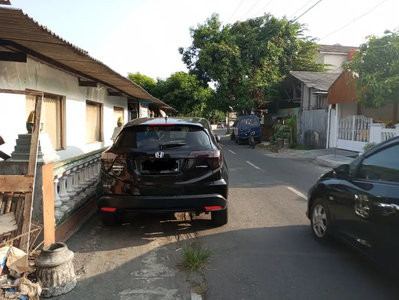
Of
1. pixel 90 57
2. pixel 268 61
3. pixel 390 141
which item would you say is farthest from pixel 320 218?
pixel 268 61

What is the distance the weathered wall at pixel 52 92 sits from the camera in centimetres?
569

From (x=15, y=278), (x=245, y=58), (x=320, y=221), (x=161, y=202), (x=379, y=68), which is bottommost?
(x=15, y=278)

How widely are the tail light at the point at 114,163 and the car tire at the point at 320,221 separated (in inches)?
104

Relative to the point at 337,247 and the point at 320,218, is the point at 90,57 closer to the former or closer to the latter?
the point at 320,218

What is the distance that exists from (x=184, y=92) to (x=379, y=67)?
65.9 ft

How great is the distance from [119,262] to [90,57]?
3.10 m

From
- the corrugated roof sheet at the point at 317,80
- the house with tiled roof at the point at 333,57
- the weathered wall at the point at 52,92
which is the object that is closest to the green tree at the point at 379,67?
the corrugated roof sheet at the point at 317,80

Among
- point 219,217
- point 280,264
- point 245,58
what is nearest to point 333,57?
point 245,58

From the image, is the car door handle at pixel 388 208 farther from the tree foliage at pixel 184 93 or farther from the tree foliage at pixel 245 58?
the tree foliage at pixel 184 93

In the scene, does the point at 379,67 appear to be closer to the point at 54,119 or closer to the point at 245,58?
the point at 54,119

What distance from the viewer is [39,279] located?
327cm

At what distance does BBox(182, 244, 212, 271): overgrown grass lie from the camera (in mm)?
3820

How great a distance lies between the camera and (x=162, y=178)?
4492mm

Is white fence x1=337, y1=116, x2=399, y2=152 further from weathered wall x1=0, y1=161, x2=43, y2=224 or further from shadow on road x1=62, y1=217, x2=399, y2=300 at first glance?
weathered wall x1=0, y1=161, x2=43, y2=224
